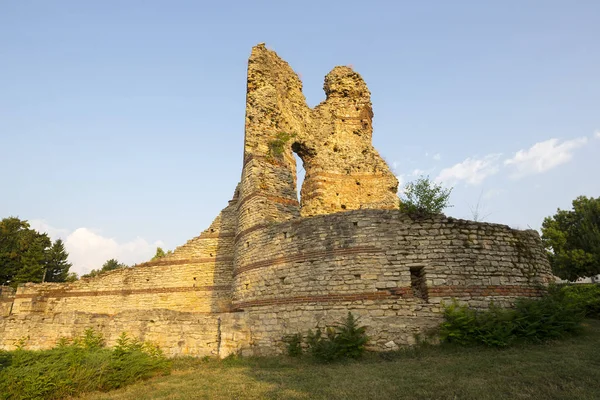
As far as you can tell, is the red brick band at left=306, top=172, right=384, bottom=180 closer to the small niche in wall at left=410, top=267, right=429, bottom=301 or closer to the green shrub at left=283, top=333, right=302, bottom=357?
the small niche in wall at left=410, top=267, right=429, bottom=301

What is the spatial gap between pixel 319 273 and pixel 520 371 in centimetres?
479

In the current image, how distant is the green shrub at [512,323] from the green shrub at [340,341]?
6.06 feet

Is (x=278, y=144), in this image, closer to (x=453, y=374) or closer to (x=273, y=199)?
(x=273, y=199)

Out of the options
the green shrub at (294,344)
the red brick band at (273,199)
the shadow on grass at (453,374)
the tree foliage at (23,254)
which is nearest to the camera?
the shadow on grass at (453,374)

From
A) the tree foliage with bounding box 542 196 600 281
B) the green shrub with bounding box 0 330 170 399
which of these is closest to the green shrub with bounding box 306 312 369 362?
the green shrub with bounding box 0 330 170 399

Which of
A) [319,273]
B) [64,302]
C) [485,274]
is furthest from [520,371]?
[64,302]

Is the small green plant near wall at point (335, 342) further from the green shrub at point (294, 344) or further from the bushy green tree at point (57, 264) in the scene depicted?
the bushy green tree at point (57, 264)

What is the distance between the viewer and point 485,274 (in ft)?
28.2

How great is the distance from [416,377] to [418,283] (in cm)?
338

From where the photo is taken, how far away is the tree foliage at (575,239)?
2217 cm

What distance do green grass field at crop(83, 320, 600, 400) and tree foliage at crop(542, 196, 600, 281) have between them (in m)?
18.0

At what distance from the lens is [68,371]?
21.3ft

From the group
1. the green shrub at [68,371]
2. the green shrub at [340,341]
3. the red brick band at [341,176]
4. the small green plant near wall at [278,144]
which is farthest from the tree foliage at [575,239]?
the green shrub at [68,371]

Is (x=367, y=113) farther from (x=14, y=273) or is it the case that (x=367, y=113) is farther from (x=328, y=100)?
(x=14, y=273)
